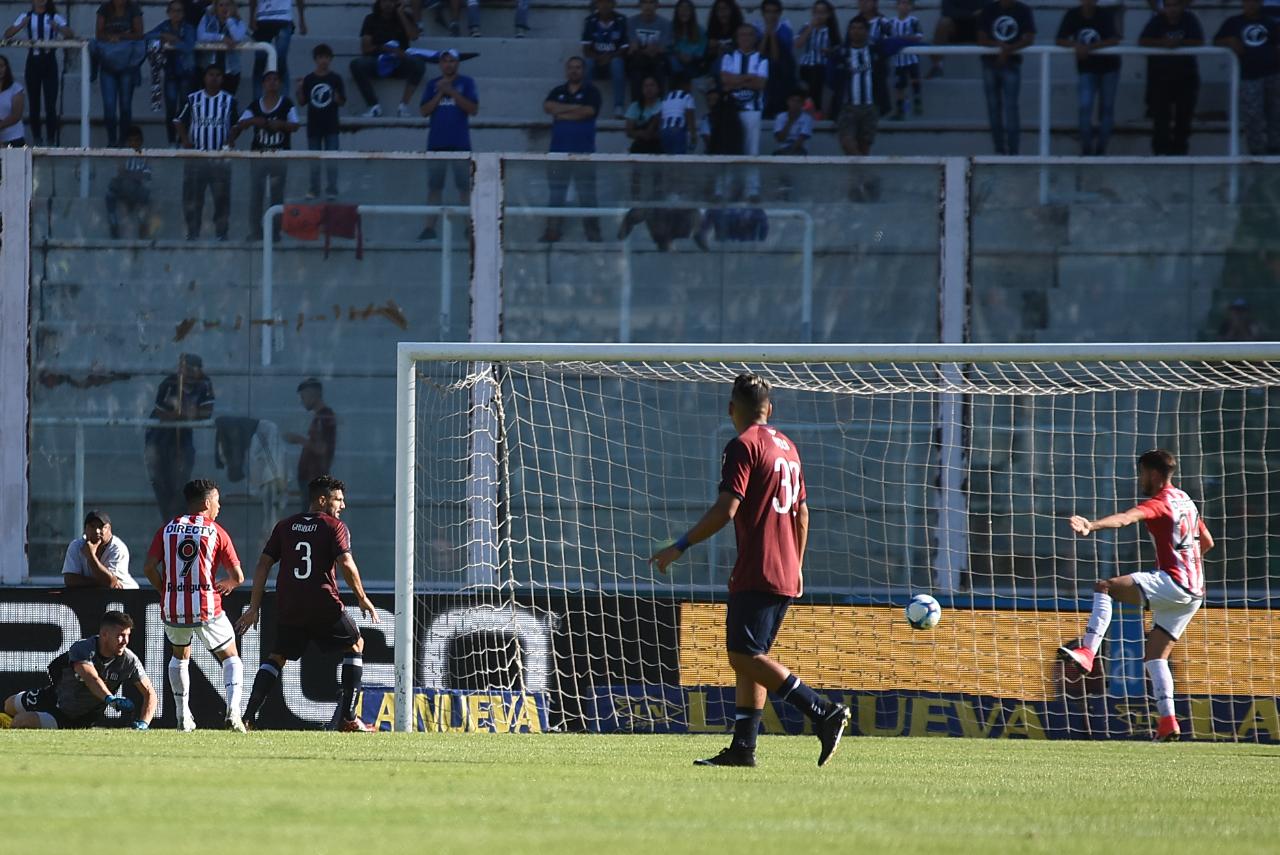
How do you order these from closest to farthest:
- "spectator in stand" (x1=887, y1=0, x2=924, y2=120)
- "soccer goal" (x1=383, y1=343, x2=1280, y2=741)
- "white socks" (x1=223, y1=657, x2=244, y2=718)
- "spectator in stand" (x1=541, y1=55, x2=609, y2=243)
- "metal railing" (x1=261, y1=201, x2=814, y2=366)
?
"white socks" (x1=223, y1=657, x2=244, y2=718) → "soccer goal" (x1=383, y1=343, x2=1280, y2=741) → "metal railing" (x1=261, y1=201, x2=814, y2=366) → "spectator in stand" (x1=541, y1=55, x2=609, y2=243) → "spectator in stand" (x1=887, y1=0, x2=924, y2=120)

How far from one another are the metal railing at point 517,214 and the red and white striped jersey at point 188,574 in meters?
3.53

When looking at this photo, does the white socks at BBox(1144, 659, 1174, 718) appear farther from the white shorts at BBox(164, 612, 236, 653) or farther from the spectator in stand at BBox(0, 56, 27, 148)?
the spectator in stand at BBox(0, 56, 27, 148)


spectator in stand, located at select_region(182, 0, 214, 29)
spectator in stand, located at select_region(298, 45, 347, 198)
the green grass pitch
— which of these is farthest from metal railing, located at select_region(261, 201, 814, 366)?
the green grass pitch

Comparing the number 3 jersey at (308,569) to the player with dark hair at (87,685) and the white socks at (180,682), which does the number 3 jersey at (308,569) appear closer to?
the white socks at (180,682)

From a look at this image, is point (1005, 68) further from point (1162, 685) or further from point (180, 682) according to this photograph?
point (180, 682)

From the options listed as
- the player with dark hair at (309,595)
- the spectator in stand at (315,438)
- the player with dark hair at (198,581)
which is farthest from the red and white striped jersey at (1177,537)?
the spectator in stand at (315,438)

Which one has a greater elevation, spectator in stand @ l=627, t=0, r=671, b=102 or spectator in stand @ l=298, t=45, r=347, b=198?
spectator in stand @ l=627, t=0, r=671, b=102

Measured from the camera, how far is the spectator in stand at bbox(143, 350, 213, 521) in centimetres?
1414

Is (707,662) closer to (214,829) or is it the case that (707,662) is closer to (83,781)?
(83,781)

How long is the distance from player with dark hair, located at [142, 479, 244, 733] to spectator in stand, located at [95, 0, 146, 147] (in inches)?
253

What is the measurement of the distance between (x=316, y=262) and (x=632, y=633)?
4.35 metres

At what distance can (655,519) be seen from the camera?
13.8 m

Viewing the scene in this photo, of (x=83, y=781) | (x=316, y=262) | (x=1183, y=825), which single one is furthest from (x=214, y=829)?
(x=316, y=262)

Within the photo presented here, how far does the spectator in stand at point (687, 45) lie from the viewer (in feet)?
54.9
